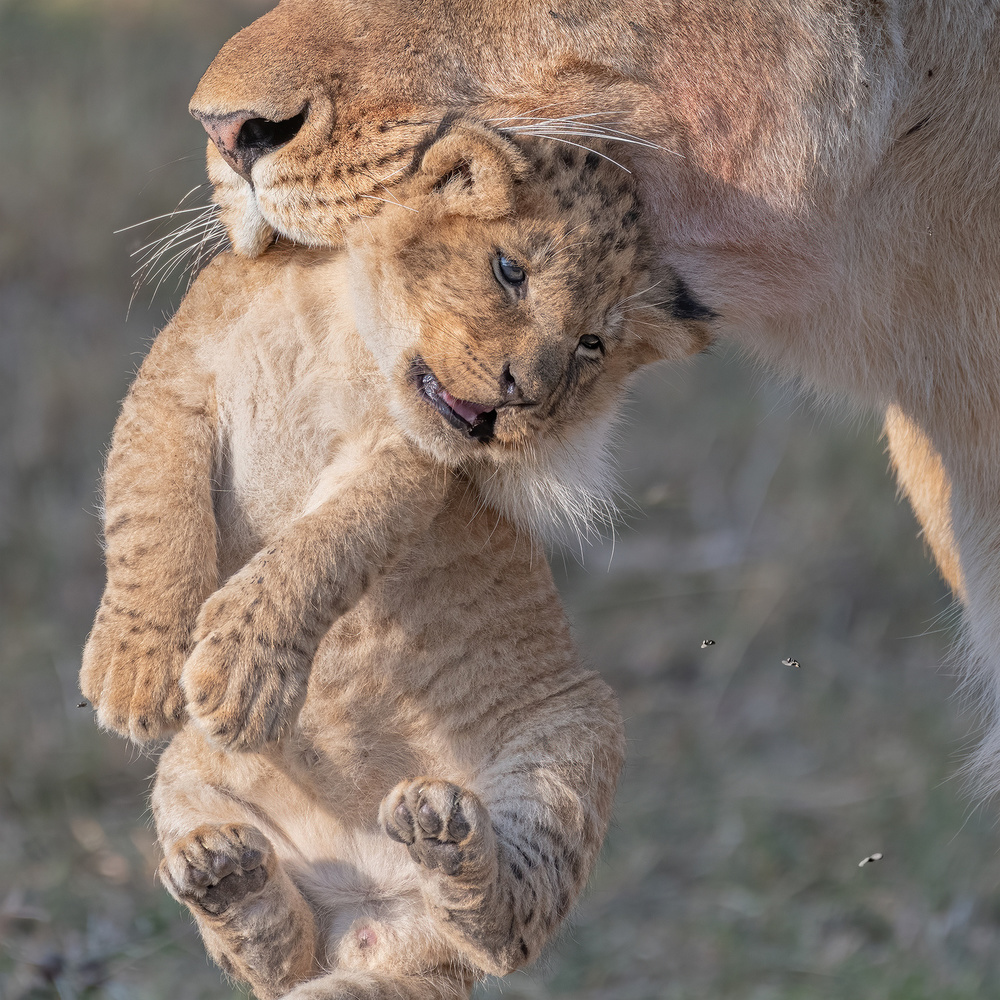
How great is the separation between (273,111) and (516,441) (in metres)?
0.58

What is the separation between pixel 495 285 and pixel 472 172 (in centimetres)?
16

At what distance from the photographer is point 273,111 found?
1.83 metres

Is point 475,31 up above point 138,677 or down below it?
above

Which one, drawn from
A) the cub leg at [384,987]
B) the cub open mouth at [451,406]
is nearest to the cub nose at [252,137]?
the cub open mouth at [451,406]

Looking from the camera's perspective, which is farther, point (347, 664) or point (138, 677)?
point (347, 664)

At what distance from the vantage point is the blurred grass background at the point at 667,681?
12.3ft

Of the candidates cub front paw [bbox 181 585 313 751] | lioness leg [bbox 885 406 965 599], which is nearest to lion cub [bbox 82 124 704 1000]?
cub front paw [bbox 181 585 313 751]

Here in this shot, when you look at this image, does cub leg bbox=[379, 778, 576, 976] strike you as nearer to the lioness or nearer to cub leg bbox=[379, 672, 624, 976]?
cub leg bbox=[379, 672, 624, 976]

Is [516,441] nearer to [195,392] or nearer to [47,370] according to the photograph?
[195,392]

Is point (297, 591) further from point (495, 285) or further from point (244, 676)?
point (495, 285)

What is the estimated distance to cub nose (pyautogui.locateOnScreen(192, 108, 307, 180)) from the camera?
73.3 inches

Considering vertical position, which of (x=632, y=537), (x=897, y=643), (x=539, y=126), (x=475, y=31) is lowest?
(x=897, y=643)

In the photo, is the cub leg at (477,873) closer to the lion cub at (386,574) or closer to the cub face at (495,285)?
the lion cub at (386,574)

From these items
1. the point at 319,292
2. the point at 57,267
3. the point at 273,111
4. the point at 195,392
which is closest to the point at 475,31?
the point at 273,111
